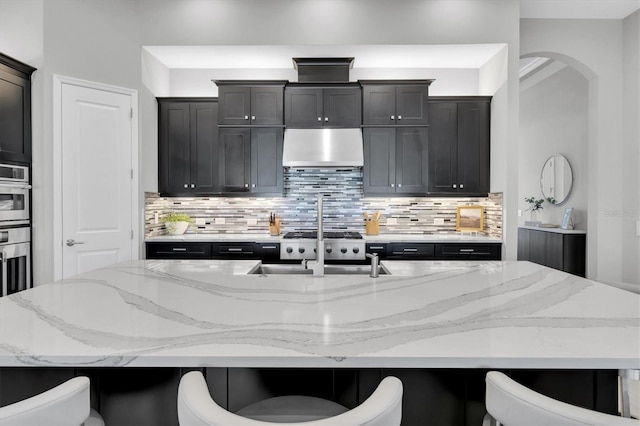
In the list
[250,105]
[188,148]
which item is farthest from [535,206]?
[188,148]

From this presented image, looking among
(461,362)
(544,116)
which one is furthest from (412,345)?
(544,116)

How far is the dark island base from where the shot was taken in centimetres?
123

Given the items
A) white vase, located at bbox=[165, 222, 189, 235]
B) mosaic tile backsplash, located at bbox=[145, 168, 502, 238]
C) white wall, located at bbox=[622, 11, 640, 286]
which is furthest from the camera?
mosaic tile backsplash, located at bbox=[145, 168, 502, 238]

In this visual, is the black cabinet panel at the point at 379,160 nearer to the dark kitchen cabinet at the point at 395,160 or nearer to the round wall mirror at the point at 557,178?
the dark kitchen cabinet at the point at 395,160

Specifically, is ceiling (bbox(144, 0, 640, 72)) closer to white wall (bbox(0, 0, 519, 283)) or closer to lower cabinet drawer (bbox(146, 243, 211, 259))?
white wall (bbox(0, 0, 519, 283))

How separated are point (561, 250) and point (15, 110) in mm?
5763

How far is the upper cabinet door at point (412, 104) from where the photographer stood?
13.7 ft

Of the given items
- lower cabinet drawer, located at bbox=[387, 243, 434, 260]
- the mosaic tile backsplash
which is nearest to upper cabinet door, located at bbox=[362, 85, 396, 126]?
the mosaic tile backsplash

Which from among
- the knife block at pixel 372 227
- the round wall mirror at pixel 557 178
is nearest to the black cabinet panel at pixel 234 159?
the knife block at pixel 372 227

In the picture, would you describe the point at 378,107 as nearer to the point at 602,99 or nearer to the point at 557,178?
the point at 602,99

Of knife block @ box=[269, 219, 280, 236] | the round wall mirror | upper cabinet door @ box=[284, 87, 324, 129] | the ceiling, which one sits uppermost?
the ceiling

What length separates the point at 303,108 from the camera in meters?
4.20

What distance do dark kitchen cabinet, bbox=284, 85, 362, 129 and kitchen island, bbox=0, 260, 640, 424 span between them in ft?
8.61

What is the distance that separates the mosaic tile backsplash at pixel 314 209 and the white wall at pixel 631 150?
1673 mm
